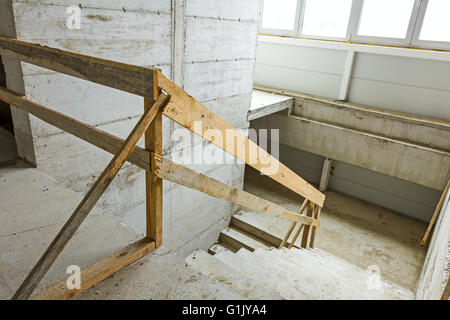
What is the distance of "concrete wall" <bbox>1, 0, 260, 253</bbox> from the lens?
2836mm

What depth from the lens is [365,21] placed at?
6418 mm

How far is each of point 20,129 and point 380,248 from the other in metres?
5.99

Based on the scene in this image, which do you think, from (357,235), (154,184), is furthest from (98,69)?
(357,235)

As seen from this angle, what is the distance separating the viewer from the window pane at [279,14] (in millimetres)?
7266

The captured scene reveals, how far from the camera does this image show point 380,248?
6035mm

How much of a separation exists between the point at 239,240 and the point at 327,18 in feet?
16.3

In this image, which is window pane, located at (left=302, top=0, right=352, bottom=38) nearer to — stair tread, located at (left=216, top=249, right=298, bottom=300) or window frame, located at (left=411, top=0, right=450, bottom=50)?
window frame, located at (left=411, top=0, right=450, bottom=50)

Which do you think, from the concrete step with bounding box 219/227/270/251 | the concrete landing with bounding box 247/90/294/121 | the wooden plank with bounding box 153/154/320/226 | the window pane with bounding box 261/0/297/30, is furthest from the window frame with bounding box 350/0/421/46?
the wooden plank with bounding box 153/154/320/226

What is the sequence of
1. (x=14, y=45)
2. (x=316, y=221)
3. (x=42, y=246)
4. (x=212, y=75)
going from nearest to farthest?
(x=42, y=246) → (x=14, y=45) → (x=316, y=221) → (x=212, y=75)

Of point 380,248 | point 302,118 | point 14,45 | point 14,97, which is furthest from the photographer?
point 302,118

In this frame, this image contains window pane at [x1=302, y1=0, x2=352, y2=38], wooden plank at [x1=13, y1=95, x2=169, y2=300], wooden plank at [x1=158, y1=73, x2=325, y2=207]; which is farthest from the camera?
window pane at [x1=302, y1=0, x2=352, y2=38]

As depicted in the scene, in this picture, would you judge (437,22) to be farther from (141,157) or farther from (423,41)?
(141,157)

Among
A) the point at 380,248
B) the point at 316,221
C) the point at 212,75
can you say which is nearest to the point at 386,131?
the point at 380,248

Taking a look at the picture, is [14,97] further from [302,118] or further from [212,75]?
[302,118]
